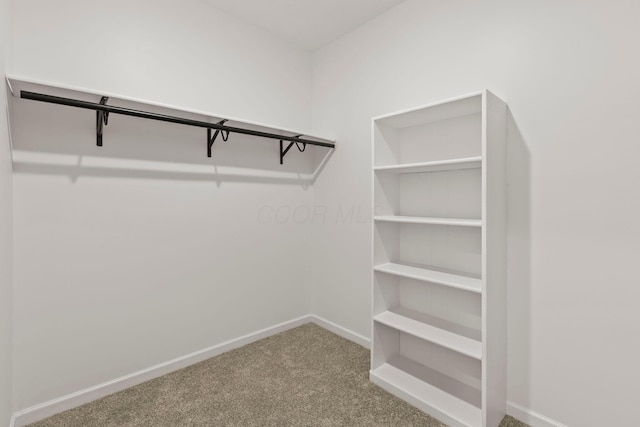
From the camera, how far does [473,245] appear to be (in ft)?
5.98

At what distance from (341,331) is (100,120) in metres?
2.31

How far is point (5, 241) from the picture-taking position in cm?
133

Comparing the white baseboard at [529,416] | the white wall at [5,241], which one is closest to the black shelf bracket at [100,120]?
the white wall at [5,241]

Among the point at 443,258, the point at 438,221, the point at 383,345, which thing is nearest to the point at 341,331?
the point at 383,345

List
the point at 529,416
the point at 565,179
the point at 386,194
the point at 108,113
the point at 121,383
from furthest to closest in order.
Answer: the point at 386,194, the point at 121,383, the point at 108,113, the point at 529,416, the point at 565,179

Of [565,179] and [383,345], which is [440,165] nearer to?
[565,179]

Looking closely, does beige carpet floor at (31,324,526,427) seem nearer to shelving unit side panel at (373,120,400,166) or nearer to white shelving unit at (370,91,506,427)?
white shelving unit at (370,91,506,427)

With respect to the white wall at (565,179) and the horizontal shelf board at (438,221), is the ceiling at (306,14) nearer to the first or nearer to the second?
the white wall at (565,179)

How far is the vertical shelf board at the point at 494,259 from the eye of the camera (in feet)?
4.80

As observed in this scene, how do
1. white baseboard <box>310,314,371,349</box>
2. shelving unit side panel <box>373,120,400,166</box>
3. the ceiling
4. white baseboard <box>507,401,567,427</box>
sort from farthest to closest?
white baseboard <box>310,314,371,349</box>
the ceiling
shelving unit side panel <box>373,120,400,166</box>
white baseboard <box>507,401,567,427</box>

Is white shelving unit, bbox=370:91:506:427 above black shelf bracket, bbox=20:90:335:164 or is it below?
below

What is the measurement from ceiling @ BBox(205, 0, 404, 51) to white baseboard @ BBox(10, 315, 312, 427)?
101 inches

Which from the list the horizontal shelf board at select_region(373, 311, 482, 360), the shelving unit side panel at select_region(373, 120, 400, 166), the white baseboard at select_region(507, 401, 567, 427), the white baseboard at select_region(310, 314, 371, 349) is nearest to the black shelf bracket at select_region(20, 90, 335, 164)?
the shelving unit side panel at select_region(373, 120, 400, 166)

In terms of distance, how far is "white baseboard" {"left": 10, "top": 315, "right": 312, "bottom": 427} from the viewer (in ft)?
5.13
